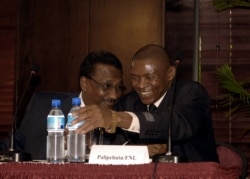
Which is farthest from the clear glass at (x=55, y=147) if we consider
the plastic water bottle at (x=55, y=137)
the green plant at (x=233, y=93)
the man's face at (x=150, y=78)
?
the green plant at (x=233, y=93)

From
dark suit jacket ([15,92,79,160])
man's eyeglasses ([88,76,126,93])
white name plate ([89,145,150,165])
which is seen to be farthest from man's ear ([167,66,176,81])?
white name plate ([89,145,150,165])

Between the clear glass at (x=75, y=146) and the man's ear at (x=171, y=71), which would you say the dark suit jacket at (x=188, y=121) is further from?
the clear glass at (x=75, y=146)

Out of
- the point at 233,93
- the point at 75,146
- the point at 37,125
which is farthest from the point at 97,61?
the point at 233,93

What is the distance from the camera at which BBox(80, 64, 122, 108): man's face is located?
12.4ft

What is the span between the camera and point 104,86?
150 inches

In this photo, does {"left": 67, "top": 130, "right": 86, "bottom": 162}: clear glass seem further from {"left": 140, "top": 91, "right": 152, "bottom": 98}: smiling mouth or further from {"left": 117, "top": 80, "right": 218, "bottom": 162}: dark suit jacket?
{"left": 140, "top": 91, "right": 152, "bottom": 98}: smiling mouth

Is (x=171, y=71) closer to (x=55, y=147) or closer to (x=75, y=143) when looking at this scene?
(x=75, y=143)

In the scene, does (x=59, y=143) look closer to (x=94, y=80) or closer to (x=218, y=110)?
(x=94, y=80)

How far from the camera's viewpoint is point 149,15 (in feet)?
16.8

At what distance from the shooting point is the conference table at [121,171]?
2049mm

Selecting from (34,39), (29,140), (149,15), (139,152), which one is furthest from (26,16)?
(139,152)

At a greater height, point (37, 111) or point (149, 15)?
point (149, 15)

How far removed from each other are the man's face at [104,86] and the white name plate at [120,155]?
1461mm

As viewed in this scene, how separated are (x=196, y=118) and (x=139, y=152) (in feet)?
3.58
